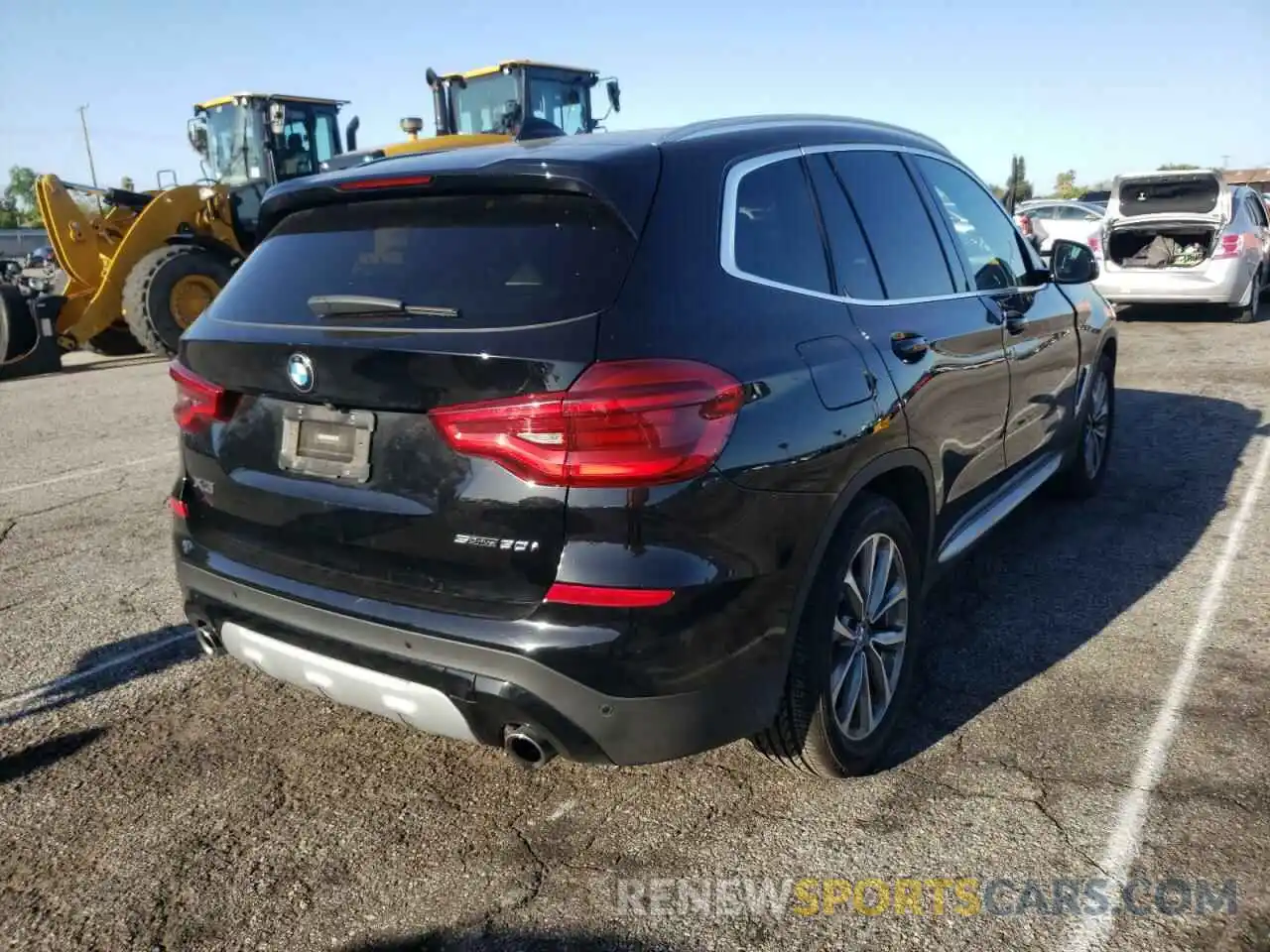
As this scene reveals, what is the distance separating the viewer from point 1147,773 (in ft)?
9.85

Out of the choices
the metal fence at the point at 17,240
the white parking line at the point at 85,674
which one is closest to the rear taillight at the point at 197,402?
the white parking line at the point at 85,674

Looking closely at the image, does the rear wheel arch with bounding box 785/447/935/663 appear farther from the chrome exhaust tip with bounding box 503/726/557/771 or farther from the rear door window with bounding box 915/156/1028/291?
the rear door window with bounding box 915/156/1028/291

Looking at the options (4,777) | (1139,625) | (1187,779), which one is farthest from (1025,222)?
(4,777)

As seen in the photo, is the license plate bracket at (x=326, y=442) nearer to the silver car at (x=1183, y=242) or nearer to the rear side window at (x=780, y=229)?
the rear side window at (x=780, y=229)

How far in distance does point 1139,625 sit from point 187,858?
3456 millimetres

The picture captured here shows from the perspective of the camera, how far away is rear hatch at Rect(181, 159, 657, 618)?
2289mm

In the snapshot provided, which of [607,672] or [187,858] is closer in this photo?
[607,672]

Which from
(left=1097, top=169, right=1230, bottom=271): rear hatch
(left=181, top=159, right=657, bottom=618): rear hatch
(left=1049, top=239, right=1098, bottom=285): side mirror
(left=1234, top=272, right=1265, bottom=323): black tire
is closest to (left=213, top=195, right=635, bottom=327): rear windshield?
(left=181, top=159, right=657, bottom=618): rear hatch

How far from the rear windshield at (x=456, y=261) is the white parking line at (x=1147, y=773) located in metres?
1.84

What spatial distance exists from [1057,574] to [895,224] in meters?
2.00

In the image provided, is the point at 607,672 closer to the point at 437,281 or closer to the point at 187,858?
the point at 437,281

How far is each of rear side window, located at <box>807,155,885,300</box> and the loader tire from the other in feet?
33.1

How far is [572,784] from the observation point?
3027 millimetres

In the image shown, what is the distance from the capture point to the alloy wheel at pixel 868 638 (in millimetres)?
2883
